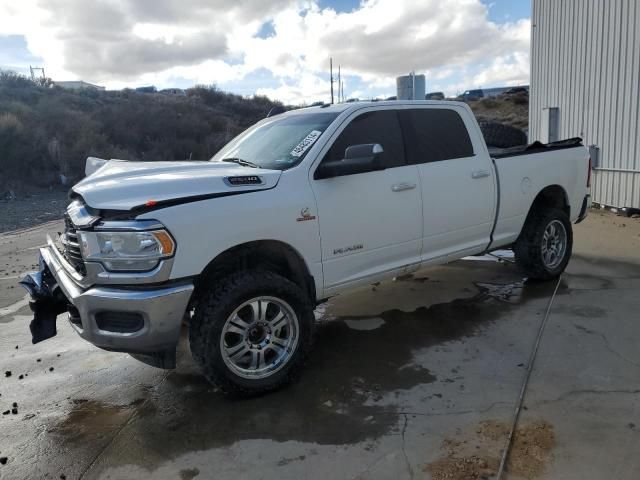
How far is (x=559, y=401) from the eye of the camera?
348 centimetres

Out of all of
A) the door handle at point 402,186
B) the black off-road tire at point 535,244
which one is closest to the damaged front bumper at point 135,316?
the door handle at point 402,186

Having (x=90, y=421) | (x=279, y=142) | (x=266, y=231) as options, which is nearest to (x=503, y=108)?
(x=279, y=142)

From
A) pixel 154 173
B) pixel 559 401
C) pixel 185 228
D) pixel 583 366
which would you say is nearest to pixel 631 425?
pixel 559 401

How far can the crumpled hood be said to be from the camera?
11.0 ft

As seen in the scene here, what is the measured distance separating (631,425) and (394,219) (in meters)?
2.14

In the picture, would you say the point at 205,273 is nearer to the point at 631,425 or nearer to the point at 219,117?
the point at 631,425

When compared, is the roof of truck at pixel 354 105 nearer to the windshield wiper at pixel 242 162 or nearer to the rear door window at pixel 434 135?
the rear door window at pixel 434 135

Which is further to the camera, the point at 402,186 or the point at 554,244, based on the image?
the point at 554,244

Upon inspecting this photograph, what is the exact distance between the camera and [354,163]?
384 centimetres

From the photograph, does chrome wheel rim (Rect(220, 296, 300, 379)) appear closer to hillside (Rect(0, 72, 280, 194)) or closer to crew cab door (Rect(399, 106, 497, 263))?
crew cab door (Rect(399, 106, 497, 263))

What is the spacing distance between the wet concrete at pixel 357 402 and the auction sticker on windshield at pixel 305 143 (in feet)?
5.41

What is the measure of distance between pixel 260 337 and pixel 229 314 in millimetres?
381

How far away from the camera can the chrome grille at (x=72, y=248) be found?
351 centimetres

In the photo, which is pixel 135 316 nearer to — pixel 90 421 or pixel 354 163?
pixel 90 421
